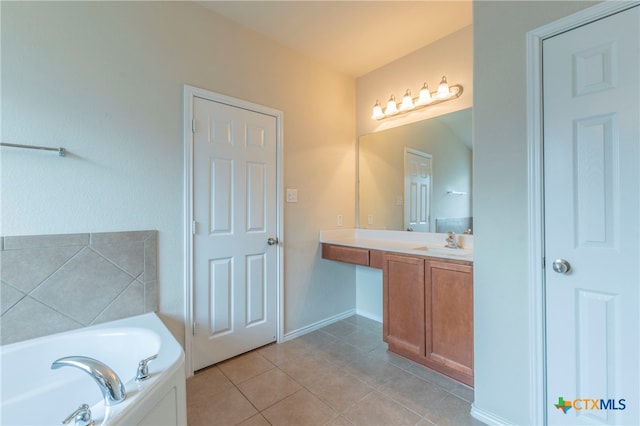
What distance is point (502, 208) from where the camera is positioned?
4.72 ft

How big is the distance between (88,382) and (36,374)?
0.81 feet

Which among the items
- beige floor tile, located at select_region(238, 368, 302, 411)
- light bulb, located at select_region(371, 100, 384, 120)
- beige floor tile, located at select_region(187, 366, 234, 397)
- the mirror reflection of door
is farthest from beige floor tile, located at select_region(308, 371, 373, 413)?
light bulb, located at select_region(371, 100, 384, 120)

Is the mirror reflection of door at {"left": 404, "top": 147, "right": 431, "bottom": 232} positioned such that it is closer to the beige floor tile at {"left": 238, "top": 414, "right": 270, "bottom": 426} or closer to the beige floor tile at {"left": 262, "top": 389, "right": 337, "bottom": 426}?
the beige floor tile at {"left": 262, "top": 389, "right": 337, "bottom": 426}

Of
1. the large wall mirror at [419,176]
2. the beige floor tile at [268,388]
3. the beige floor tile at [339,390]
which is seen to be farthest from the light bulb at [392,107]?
the beige floor tile at [268,388]

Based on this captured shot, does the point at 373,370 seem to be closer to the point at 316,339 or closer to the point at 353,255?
the point at 316,339

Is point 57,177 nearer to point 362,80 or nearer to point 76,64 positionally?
point 76,64

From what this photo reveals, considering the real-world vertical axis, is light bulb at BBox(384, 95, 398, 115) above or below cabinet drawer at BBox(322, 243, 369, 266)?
above

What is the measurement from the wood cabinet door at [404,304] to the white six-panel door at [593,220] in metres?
0.76

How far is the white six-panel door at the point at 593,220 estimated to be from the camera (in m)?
1.13

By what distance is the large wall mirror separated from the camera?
229 centimetres

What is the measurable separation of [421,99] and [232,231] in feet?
6.47

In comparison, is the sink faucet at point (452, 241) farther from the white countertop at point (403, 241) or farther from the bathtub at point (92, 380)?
the bathtub at point (92, 380)

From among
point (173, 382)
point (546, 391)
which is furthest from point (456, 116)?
point (173, 382)

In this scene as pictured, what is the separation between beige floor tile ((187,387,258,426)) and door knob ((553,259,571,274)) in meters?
1.77
